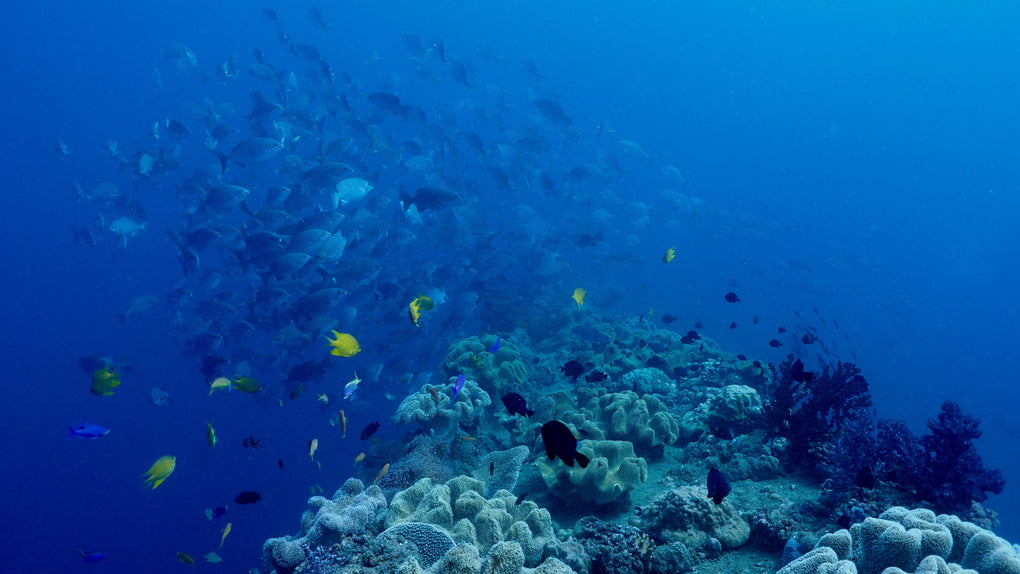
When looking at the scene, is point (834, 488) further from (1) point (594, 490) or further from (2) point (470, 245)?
(2) point (470, 245)

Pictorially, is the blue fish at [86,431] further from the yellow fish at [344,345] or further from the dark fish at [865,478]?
the dark fish at [865,478]

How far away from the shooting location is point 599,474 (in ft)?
17.9

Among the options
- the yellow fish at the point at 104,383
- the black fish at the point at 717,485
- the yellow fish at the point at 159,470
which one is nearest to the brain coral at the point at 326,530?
the yellow fish at the point at 159,470

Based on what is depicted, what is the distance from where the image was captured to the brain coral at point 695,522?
4609 mm

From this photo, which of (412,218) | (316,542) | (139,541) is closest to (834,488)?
(316,542)

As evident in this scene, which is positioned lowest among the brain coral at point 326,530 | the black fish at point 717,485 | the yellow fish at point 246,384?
the brain coral at point 326,530

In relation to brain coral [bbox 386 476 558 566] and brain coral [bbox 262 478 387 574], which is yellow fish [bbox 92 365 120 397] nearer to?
brain coral [bbox 262 478 387 574]

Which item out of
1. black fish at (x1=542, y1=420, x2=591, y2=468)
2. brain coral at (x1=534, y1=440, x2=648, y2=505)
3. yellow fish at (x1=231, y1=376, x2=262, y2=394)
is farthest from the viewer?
yellow fish at (x1=231, y1=376, x2=262, y2=394)

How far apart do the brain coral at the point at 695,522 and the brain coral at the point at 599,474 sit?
67cm

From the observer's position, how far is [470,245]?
18406 millimetres

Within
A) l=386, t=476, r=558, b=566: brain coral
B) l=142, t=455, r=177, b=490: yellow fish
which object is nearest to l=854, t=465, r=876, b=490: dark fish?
l=386, t=476, r=558, b=566: brain coral

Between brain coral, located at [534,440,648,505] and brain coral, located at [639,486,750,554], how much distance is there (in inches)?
26.5

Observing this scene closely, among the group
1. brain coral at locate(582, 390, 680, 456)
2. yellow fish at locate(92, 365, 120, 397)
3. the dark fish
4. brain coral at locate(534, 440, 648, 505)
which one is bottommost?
the dark fish

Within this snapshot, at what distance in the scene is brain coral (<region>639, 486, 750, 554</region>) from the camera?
181 inches
